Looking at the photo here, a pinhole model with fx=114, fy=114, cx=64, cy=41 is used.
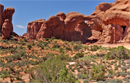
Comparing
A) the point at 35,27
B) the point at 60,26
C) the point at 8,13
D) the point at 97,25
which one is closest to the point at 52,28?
the point at 60,26

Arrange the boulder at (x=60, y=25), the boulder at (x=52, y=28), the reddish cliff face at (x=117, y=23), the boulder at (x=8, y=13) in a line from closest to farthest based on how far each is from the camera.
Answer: the reddish cliff face at (x=117, y=23)
the boulder at (x=8, y=13)
the boulder at (x=52, y=28)
the boulder at (x=60, y=25)

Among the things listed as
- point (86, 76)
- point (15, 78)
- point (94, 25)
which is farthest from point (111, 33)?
point (15, 78)

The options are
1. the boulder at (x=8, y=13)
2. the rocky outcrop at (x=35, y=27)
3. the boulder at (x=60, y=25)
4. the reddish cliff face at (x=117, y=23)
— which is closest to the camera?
the reddish cliff face at (x=117, y=23)

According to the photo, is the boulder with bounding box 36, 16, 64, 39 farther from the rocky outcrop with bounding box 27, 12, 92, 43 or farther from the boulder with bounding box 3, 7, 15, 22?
the boulder with bounding box 3, 7, 15, 22

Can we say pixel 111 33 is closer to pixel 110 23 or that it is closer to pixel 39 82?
pixel 110 23

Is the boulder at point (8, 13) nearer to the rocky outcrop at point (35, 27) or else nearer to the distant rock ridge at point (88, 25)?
the distant rock ridge at point (88, 25)

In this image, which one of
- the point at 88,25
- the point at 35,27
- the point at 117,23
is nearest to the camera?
the point at 117,23

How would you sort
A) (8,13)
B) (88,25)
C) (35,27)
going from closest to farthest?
(8,13)
(88,25)
(35,27)

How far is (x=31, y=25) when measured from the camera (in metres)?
33.6

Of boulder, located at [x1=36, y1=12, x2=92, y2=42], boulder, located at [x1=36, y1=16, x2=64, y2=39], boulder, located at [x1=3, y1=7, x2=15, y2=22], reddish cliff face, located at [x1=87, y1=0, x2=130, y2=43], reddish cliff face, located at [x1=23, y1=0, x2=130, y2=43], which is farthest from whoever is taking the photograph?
boulder, located at [x1=36, y1=12, x2=92, y2=42]

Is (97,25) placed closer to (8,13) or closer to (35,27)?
(35,27)

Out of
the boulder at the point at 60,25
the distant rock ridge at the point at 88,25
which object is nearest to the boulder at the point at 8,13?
the distant rock ridge at the point at 88,25

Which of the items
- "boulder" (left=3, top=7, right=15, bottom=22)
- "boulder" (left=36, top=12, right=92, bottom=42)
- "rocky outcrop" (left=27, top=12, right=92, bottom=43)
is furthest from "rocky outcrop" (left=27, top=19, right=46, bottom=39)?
"boulder" (left=3, top=7, right=15, bottom=22)

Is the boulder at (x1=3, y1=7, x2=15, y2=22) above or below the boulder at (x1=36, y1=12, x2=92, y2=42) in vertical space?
above
